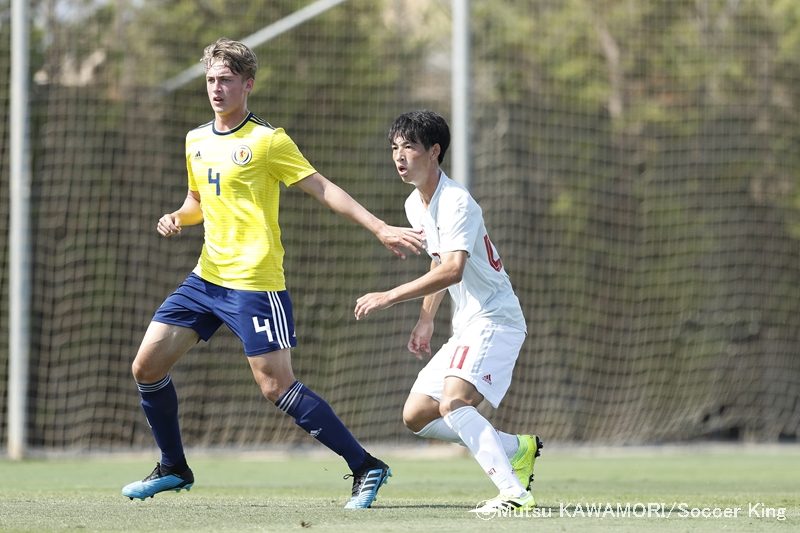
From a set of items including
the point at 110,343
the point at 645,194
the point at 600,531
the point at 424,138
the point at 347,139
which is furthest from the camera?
the point at 645,194

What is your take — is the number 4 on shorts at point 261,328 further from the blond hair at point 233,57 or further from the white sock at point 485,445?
the blond hair at point 233,57

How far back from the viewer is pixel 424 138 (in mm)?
5840

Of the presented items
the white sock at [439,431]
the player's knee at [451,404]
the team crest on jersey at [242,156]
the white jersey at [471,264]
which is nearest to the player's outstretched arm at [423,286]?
the white jersey at [471,264]

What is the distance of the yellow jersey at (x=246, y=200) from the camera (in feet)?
19.6

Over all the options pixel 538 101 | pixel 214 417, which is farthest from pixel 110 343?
pixel 538 101

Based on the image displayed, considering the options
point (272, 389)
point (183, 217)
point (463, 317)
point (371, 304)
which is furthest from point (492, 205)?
point (371, 304)

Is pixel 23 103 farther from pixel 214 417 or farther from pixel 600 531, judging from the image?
pixel 600 531

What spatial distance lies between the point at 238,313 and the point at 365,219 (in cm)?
74

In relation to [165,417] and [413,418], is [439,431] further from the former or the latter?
[165,417]

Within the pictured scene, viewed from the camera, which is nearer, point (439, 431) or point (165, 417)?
point (439, 431)

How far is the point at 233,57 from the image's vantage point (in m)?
5.98

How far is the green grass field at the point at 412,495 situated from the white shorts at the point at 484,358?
56cm

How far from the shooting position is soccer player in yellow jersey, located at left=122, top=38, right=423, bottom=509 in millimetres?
5914

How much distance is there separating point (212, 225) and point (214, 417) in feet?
22.6
